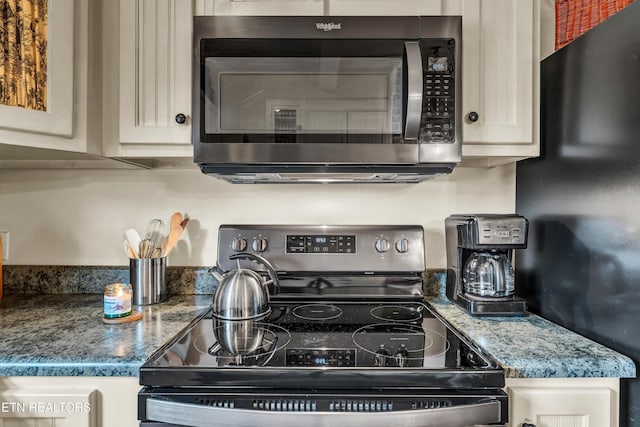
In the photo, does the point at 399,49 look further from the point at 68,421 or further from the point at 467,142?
the point at 68,421

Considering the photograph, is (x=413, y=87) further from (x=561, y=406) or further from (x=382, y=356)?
(x=561, y=406)

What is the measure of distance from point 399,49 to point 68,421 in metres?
1.24

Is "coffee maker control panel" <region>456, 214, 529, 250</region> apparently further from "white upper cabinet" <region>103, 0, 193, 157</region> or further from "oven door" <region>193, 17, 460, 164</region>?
"white upper cabinet" <region>103, 0, 193, 157</region>

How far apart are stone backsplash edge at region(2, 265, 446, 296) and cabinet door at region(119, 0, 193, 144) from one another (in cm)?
58

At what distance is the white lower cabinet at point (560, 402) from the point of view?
863 mm

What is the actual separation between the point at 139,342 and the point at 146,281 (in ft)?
1.35

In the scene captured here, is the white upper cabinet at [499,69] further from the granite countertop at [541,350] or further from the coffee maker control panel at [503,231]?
the granite countertop at [541,350]

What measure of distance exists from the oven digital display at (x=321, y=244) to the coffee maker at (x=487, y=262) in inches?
14.7

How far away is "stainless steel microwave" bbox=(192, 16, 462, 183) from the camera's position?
1.07 m

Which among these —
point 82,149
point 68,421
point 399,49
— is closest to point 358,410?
point 68,421

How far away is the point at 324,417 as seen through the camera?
769 mm

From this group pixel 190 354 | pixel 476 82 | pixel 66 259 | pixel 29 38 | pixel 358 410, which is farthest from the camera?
pixel 66 259

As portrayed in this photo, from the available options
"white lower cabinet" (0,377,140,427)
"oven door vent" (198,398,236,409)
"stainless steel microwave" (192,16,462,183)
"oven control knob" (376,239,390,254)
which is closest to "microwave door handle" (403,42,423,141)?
"stainless steel microwave" (192,16,462,183)

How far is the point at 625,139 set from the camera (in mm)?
917
